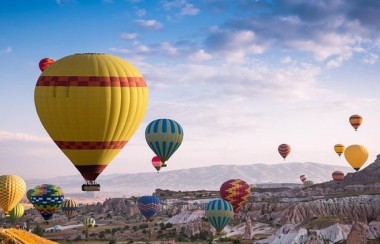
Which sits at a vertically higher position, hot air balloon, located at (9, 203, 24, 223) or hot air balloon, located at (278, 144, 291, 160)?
hot air balloon, located at (278, 144, 291, 160)

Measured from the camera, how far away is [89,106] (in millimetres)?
45031

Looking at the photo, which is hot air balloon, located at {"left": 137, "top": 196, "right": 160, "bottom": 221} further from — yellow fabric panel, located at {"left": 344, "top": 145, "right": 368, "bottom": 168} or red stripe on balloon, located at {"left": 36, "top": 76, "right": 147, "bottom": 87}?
red stripe on balloon, located at {"left": 36, "top": 76, "right": 147, "bottom": 87}

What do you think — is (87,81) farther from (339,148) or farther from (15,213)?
(339,148)

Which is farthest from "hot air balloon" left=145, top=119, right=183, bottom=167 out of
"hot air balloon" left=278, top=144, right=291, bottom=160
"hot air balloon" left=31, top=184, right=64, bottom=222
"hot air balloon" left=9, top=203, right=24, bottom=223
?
"hot air balloon" left=278, top=144, right=291, bottom=160

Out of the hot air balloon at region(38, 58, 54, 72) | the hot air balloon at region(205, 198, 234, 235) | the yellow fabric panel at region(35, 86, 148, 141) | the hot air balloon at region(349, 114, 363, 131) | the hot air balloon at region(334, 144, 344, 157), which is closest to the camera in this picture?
the yellow fabric panel at region(35, 86, 148, 141)

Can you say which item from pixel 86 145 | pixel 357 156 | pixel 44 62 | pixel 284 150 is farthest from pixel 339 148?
pixel 86 145

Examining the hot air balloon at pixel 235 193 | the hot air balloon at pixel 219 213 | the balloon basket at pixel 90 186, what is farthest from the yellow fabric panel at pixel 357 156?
the balloon basket at pixel 90 186

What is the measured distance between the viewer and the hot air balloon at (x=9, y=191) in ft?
320

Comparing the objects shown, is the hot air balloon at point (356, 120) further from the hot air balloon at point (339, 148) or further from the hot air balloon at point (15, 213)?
the hot air balloon at point (15, 213)

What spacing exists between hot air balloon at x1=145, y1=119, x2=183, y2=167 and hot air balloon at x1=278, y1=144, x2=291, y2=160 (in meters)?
71.9

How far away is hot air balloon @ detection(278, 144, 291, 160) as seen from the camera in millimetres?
151250

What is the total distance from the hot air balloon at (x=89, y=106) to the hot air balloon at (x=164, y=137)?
3318cm

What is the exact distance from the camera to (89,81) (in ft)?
149

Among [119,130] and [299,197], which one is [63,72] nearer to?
[119,130]
